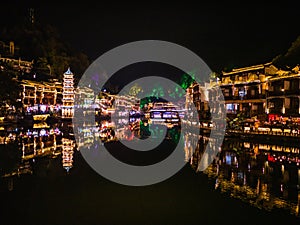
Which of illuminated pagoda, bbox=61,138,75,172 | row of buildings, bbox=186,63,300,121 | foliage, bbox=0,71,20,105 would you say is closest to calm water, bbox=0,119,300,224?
illuminated pagoda, bbox=61,138,75,172

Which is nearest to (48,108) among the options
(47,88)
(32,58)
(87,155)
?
(47,88)

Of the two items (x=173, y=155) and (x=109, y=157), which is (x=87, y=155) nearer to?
(x=109, y=157)

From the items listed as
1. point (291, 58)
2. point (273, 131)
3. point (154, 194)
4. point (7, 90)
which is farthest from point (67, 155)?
point (7, 90)

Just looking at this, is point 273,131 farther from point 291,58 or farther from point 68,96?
point 68,96

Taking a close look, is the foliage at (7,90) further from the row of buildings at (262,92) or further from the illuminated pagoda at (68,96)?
the row of buildings at (262,92)

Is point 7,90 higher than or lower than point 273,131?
higher

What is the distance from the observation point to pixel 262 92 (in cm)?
4356

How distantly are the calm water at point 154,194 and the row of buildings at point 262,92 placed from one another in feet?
69.3

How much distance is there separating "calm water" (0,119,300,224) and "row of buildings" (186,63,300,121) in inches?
832

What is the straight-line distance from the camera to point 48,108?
71.7 meters

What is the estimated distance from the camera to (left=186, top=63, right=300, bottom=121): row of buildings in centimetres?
3734

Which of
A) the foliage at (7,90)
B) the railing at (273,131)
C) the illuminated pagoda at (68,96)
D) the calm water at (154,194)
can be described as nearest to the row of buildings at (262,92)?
the railing at (273,131)

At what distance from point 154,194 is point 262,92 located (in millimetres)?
35759

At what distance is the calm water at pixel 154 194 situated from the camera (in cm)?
877
